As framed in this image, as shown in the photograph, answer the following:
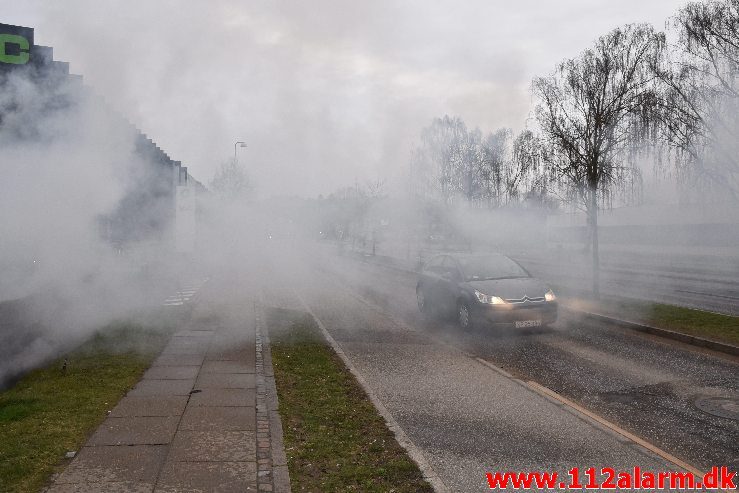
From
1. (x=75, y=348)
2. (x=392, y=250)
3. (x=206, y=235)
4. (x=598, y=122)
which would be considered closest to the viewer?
(x=75, y=348)

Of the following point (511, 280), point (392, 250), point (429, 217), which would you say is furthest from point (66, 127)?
point (392, 250)

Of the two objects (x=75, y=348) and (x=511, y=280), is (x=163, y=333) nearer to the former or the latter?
(x=75, y=348)

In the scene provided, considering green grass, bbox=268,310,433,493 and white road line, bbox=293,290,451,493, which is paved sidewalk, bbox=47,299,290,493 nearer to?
green grass, bbox=268,310,433,493

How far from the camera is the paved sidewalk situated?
11.6 ft

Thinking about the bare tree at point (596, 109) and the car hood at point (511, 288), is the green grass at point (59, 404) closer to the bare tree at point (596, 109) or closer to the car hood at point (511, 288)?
the car hood at point (511, 288)

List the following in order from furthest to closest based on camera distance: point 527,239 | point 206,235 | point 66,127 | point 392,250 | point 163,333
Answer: point 392,250 → point 527,239 → point 206,235 → point 163,333 → point 66,127

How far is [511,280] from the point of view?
32.5 feet

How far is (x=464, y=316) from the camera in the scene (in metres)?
9.74

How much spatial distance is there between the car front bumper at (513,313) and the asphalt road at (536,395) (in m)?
0.33

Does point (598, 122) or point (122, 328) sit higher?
point (598, 122)

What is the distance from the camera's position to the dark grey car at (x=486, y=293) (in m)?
9.11

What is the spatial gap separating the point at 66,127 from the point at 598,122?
10478 mm

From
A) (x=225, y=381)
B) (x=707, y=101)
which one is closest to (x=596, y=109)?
(x=707, y=101)

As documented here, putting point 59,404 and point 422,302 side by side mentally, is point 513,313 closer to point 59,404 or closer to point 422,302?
point 422,302
